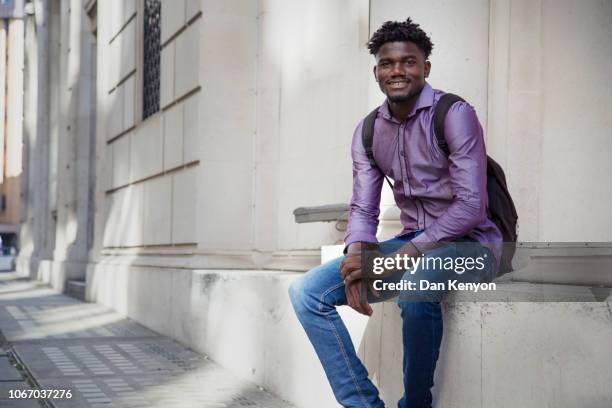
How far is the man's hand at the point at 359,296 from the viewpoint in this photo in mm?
4004

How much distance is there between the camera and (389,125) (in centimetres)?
417

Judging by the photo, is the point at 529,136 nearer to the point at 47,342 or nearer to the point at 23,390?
the point at 23,390

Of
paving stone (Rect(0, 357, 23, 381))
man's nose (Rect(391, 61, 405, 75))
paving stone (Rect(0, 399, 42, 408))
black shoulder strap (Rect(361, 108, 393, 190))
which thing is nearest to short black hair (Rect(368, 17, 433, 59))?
man's nose (Rect(391, 61, 405, 75))

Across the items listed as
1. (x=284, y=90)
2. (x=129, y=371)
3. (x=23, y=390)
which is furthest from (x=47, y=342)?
(x=284, y=90)

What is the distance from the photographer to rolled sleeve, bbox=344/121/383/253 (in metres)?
4.23

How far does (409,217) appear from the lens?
418 cm

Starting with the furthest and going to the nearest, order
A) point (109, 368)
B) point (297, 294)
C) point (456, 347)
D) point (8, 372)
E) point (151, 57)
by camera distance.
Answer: point (151, 57), point (109, 368), point (8, 372), point (297, 294), point (456, 347)

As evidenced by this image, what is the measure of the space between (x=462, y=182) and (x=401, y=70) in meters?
→ 0.60

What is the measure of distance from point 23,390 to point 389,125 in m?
3.49

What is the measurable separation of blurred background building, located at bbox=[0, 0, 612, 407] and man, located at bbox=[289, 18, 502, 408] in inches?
11.3

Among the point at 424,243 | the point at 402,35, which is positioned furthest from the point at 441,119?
the point at 424,243

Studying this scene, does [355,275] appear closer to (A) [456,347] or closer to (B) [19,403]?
(A) [456,347]

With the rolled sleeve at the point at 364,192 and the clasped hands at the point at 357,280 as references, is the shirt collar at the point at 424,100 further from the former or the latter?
the clasped hands at the point at 357,280

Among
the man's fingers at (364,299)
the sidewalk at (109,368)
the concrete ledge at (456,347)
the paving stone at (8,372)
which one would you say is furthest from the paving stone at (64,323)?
the man's fingers at (364,299)
